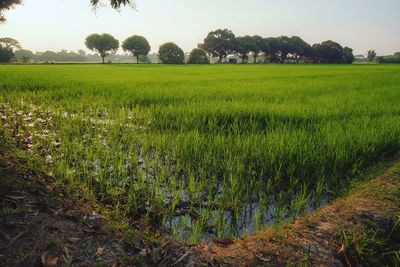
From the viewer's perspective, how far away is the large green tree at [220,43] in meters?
91.4

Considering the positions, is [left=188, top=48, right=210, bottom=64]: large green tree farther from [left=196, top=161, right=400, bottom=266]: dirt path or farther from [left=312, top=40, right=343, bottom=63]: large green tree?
[left=196, top=161, right=400, bottom=266]: dirt path

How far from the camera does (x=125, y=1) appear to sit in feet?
26.5

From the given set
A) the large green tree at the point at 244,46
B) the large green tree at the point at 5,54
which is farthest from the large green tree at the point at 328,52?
the large green tree at the point at 5,54

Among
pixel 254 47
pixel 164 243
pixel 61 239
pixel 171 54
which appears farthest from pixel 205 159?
pixel 254 47

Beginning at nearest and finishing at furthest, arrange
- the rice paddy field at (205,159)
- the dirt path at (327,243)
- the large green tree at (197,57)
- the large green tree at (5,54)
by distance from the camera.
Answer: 1. the dirt path at (327,243)
2. the rice paddy field at (205,159)
3. the large green tree at (5,54)
4. the large green tree at (197,57)

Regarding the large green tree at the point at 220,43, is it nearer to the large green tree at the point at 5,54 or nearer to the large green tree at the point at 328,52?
the large green tree at the point at 328,52

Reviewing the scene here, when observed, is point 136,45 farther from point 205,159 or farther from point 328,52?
point 205,159

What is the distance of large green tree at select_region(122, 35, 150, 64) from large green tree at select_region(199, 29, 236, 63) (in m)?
15.4

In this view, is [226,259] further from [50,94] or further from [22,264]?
[50,94]

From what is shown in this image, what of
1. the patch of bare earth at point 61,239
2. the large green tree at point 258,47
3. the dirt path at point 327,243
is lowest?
the dirt path at point 327,243

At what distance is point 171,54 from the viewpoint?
80.5 m

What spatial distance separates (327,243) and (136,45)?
313ft

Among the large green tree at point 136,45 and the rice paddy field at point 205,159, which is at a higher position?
the large green tree at point 136,45

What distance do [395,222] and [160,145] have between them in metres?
3.47
